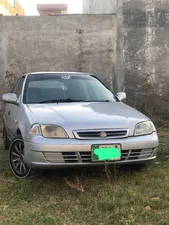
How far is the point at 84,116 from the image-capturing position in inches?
168

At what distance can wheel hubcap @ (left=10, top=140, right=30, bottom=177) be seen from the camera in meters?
4.43

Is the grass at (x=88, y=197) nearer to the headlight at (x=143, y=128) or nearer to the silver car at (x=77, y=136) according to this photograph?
the silver car at (x=77, y=136)

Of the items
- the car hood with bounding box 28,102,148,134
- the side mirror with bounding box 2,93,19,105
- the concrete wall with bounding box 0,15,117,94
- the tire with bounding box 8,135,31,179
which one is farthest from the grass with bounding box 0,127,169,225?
the concrete wall with bounding box 0,15,117,94

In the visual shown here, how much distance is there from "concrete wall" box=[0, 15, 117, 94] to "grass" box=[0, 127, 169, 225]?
5.91 meters

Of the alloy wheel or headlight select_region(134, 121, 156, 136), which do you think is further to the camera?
the alloy wheel

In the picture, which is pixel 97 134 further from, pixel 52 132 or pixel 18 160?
pixel 18 160

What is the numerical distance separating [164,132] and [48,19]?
4.94m

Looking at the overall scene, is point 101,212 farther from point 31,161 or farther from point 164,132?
point 164,132

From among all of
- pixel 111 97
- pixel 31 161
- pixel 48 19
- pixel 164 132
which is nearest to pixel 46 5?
pixel 48 19

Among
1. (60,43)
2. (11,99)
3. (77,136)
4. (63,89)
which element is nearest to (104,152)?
(77,136)

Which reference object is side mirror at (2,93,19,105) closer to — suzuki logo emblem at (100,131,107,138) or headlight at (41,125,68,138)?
headlight at (41,125,68,138)

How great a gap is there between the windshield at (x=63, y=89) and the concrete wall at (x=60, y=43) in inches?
185

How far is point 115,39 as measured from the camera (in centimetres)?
1041

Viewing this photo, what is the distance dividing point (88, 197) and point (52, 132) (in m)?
0.85
